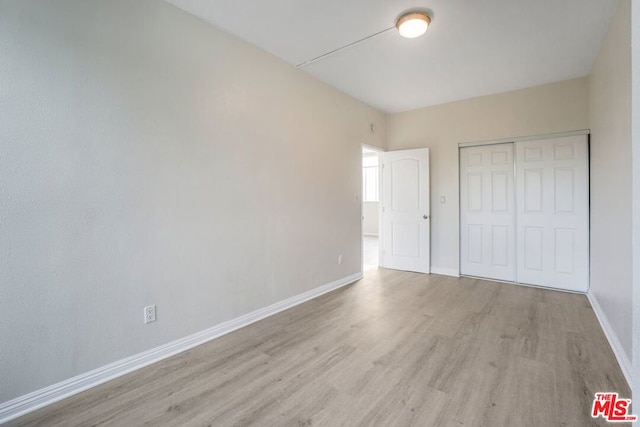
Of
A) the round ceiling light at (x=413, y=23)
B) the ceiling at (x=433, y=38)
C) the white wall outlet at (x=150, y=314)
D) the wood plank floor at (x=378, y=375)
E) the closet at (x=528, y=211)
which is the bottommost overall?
the wood plank floor at (x=378, y=375)

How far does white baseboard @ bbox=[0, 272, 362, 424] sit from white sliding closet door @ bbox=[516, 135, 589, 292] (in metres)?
3.52

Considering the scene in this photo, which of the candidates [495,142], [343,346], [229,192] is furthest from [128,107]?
[495,142]

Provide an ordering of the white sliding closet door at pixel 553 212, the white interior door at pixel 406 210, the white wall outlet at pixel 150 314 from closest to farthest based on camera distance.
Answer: the white wall outlet at pixel 150 314
the white sliding closet door at pixel 553 212
the white interior door at pixel 406 210

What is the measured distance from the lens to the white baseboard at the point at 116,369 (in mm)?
1630

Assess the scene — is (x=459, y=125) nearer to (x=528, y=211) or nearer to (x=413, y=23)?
(x=528, y=211)

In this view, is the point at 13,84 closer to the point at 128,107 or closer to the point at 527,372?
the point at 128,107

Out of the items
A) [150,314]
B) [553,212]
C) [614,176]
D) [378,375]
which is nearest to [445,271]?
[553,212]

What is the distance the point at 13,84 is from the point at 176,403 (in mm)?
2044

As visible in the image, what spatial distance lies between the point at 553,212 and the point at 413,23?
10.3 feet

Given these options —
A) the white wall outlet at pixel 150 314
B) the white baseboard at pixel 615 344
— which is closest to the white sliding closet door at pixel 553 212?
the white baseboard at pixel 615 344

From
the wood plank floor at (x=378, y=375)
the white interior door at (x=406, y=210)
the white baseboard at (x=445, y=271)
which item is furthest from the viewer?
the white interior door at (x=406, y=210)

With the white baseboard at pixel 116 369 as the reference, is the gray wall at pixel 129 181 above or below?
above

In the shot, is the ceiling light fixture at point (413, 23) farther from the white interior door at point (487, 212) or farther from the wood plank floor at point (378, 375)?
the wood plank floor at point (378, 375)

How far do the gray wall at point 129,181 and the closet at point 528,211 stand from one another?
2.91 metres
